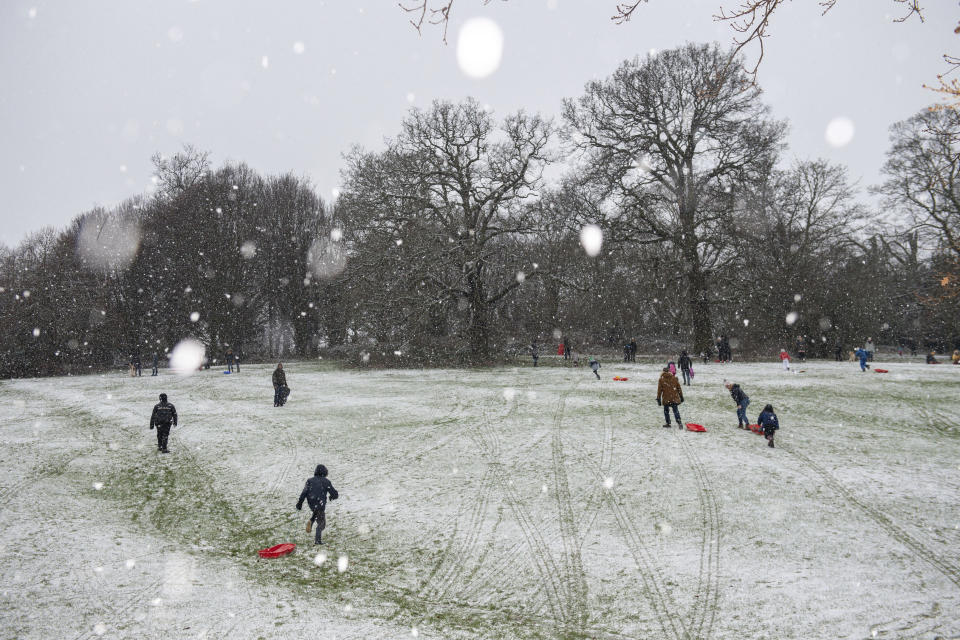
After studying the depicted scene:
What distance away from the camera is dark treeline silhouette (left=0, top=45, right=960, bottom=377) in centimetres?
2788

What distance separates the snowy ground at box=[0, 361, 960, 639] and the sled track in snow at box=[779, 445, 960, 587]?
0.16 ft

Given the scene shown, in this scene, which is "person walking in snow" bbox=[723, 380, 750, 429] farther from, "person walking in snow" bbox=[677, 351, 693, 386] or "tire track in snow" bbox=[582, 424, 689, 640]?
"person walking in snow" bbox=[677, 351, 693, 386]

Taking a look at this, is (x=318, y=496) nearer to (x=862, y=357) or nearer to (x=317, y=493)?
(x=317, y=493)

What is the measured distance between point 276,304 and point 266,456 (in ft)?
126

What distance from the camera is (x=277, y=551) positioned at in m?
8.31

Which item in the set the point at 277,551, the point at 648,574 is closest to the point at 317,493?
the point at 277,551

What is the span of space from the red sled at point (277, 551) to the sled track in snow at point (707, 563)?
20.2 ft

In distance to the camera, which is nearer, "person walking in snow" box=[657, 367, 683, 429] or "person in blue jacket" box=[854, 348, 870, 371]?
"person walking in snow" box=[657, 367, 683, 429]

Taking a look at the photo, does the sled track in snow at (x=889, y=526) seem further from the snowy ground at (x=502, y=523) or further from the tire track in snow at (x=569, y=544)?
the tire track in snow at (x=569, y=544)

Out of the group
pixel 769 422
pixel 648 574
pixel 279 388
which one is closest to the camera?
pixel 648 574

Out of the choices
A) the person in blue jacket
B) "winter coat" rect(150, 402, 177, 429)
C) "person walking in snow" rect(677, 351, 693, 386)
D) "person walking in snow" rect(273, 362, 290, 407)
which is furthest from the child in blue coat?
"winter coat" rect(150, 402, 177, 429)

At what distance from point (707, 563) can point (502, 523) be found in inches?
132

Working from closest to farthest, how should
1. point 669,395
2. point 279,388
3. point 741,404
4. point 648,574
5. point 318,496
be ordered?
point 648,574 → point 318,496 → point 741,404 → point 669,395 → point 279,388

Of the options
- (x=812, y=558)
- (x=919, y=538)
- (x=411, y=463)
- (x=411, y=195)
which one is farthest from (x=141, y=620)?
(x=411, y=195)
